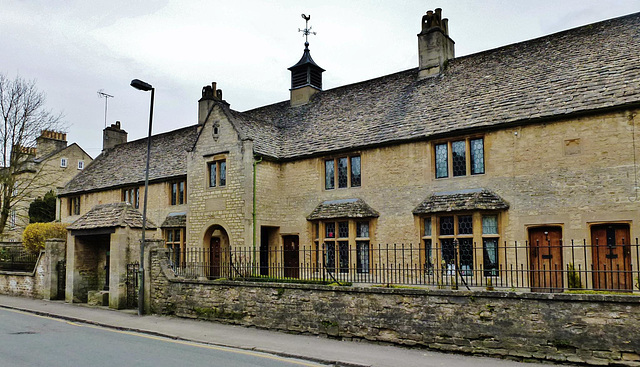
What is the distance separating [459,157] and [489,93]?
299cm

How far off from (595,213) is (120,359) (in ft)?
46.2

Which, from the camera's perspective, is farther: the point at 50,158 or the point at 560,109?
the point at 50,158

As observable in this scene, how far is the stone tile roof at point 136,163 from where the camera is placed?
Answer: 30594 mm

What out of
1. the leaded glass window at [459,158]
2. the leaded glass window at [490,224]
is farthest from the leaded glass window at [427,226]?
the leaded glass window at [490,224]

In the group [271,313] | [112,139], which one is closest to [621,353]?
[271,313]

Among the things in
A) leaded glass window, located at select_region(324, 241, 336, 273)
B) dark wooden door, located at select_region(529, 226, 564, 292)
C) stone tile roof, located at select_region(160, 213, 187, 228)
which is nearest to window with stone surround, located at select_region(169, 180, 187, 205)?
stone tile roof, located at select_region(160, 213, 187, 228)

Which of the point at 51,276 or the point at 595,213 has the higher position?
the point at 595,213

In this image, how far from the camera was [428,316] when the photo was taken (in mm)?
11086

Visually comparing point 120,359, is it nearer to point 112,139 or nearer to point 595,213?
point 595,213

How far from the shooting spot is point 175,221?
28359 millimetres

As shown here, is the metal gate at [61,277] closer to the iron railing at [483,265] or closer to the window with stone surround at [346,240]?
the iron railing at [483,265]

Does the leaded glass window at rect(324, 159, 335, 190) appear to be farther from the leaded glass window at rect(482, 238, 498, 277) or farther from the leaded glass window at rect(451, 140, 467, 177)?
the leaded glass window at rect(482, 238, 498, 277)

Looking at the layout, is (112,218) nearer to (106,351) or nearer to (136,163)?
(106,351)

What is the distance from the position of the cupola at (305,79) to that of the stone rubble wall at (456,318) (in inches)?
623
